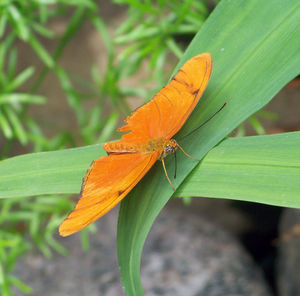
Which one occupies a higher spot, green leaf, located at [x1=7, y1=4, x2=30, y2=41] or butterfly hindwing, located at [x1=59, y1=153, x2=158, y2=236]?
green leaf, located at [x1=7, y1=4, x2=30, y2=41]

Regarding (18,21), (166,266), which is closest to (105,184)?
(18,21)

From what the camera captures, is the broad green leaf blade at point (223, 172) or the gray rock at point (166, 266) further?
the gray rock at point (166, 266)

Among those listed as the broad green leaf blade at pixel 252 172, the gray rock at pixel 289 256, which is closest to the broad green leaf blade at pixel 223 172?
the broad green leaf blade at pixel 252 172

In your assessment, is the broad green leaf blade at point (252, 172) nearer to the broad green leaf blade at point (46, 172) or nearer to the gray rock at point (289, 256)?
the broad green leaf blade at point (46, 172)

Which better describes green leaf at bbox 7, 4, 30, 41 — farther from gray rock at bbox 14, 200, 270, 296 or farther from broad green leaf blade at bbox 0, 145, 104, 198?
gray rock at bbox 14, 200, 270, 296

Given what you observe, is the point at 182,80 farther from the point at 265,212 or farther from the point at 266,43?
the point at 265,212

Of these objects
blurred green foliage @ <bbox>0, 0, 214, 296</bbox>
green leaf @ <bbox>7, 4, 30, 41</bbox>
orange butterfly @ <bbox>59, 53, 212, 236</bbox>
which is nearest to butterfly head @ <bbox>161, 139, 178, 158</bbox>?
orange butterfly @ <bbox>59, 53, 212, 236</bbox>
